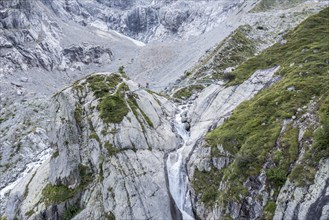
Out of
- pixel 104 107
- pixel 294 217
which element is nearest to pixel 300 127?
Answer: pixel 294 217

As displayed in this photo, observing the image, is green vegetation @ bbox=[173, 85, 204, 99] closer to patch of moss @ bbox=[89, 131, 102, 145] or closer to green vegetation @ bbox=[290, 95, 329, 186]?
patch of moss @ bbox=[89, 131, 102, 145]

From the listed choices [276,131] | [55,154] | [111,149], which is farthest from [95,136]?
[276,131]

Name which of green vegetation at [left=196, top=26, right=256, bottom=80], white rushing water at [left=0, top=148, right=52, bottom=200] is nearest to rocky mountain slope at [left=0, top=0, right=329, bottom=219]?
white rushing water at [left=0, top=148, right=52, bottom=200]

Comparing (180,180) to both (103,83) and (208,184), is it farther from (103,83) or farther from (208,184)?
(103,83)

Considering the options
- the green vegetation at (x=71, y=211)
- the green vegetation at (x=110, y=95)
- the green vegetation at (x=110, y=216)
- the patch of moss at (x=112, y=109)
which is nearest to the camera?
the green vegetation at (x=110, y=216)

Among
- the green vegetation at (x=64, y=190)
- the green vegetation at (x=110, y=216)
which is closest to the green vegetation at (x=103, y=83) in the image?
the green vegetation at (x=64, y=190)

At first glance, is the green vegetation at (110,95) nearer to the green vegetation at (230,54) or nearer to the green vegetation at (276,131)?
the green vegetation at (276,131)

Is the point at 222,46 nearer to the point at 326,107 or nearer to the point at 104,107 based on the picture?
the point at 104,107
